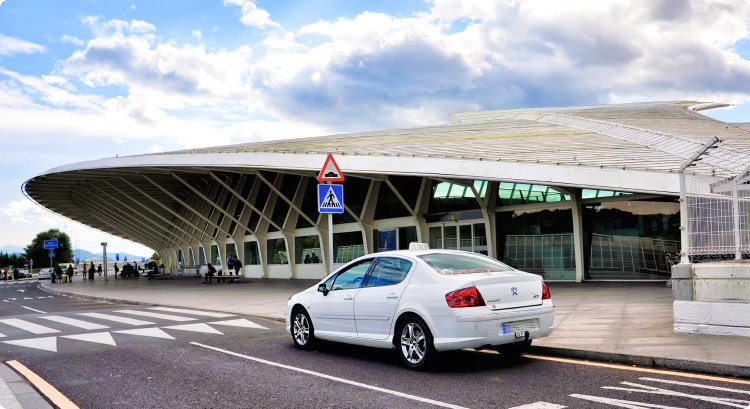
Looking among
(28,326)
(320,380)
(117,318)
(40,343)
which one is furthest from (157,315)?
(320,380)

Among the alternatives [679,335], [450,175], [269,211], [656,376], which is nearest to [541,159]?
[450,175]

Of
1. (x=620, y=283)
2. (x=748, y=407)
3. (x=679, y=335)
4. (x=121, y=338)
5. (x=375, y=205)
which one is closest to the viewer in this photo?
(x=748, y=407)

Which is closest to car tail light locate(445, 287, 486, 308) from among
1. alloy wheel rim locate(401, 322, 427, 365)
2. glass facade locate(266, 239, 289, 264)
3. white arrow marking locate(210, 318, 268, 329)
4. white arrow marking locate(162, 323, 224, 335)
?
alloy wheel rim locate(401, 322, 427, 365)

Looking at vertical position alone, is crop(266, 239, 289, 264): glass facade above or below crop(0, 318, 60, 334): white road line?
above

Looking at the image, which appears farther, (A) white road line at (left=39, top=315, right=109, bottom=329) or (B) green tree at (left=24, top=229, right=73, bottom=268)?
(B) green tree at (left=24, top=229, right=73, bottom=268)

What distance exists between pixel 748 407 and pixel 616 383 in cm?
140

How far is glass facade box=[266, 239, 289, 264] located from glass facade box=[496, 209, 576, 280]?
1516 cm

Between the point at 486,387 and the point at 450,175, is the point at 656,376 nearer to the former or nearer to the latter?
the point at 486,387

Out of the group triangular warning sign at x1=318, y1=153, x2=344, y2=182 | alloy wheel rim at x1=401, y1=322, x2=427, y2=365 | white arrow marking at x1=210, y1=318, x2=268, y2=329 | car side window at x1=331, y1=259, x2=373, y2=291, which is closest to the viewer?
alloy wheel rim at x1=401, y1=322, x2=427, y2=365

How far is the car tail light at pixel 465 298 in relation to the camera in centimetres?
765

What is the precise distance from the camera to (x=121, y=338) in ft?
39.4

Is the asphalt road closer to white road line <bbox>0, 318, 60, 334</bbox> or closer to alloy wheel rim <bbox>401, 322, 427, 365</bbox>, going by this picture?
alloy wheel rim <bbox>401, 322, 427, 365</bbox>

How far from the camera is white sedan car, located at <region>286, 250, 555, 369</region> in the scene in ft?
25.1

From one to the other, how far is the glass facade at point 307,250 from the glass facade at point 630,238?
49.1 ft
